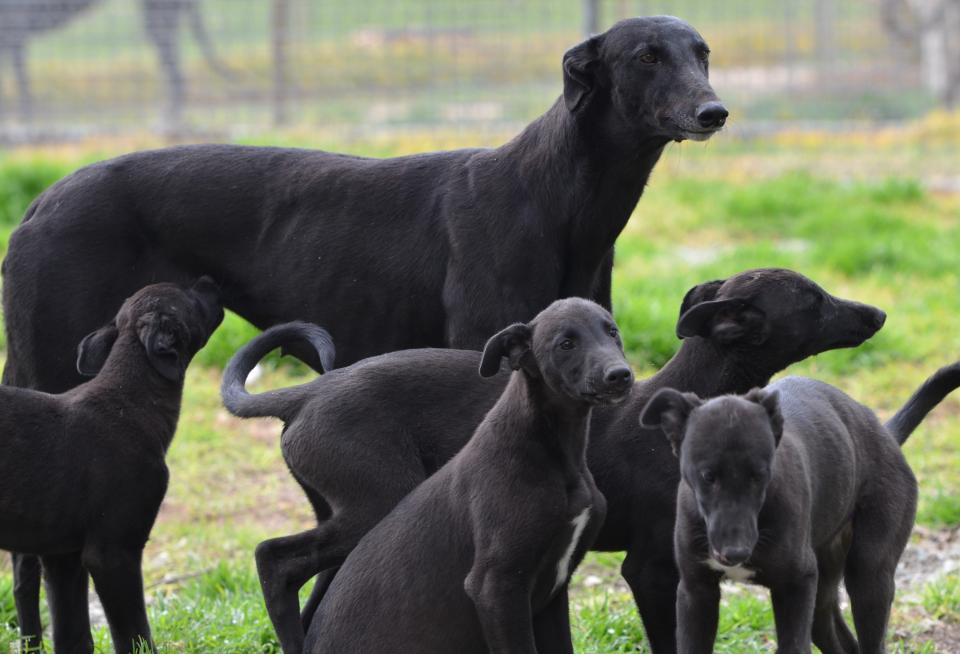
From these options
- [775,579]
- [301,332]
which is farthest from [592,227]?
[775,579]

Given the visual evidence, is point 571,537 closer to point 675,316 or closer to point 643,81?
point 643,81

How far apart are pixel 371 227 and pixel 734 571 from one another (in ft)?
6.37

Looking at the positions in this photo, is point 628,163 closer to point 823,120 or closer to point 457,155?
point 457,155

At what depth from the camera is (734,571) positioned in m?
3.97

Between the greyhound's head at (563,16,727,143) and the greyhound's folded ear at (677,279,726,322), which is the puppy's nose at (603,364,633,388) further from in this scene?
the greyhound's head at (563,16,727,143)

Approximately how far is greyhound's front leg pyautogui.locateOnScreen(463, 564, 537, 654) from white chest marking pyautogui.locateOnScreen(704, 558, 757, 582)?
513 mm

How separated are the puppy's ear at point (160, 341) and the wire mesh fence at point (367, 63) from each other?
8.25 metres

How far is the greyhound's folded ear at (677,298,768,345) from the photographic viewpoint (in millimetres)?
4480

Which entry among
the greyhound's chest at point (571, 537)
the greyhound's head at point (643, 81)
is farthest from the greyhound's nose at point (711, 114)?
the greyhound's chest at point (571, 537)

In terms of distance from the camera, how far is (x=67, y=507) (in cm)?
455

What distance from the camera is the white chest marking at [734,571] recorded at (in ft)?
12.9

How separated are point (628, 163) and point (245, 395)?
1.44 meters

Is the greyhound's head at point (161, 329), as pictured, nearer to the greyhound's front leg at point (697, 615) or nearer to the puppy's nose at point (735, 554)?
the greyhound's front leg at point (697, 615)

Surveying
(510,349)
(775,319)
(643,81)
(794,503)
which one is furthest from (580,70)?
(794,503)
